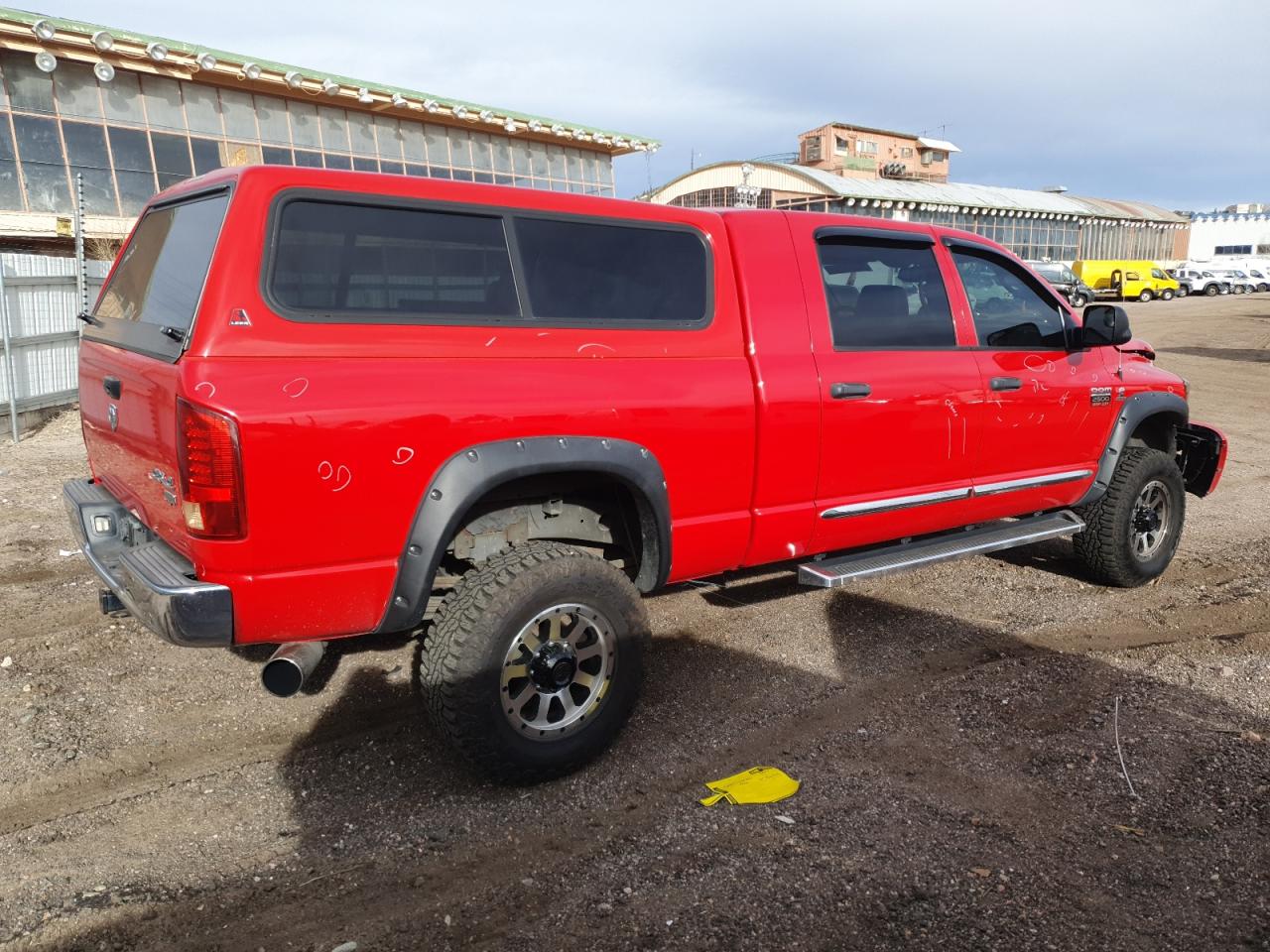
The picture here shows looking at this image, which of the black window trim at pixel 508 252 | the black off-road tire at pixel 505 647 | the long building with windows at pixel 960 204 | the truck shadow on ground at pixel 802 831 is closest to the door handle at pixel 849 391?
the black window trim at pixel 508 252

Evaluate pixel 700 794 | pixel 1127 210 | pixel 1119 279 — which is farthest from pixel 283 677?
pixel 1127 210

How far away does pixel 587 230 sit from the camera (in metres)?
3.27

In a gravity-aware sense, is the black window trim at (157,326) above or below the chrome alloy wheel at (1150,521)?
above

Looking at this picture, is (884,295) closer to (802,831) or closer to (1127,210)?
(802,831)

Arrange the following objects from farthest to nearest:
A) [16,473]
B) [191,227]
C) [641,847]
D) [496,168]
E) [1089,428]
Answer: [496,168], [16,473], [1089,428], [191,227], [641,847]

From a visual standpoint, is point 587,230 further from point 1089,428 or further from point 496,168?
point 496,168

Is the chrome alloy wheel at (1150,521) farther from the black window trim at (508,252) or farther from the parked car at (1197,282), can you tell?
the parked car at (1197,282)

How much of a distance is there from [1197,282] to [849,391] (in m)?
54.7

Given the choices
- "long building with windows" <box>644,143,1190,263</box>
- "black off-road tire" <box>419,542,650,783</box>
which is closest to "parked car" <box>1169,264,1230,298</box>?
"long building with windows" <box>644,143,1190,263</box>

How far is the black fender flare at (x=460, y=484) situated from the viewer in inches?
108

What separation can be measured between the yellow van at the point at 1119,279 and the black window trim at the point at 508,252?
4592cm

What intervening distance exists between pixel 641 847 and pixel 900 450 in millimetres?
2072

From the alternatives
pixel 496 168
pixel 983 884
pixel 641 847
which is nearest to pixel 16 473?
pixel 641 847

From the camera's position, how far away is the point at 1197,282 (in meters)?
48.2
